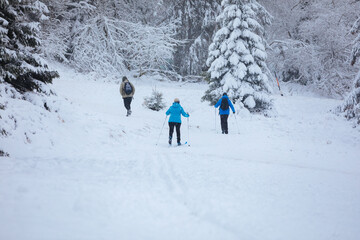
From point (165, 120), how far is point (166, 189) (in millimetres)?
6004

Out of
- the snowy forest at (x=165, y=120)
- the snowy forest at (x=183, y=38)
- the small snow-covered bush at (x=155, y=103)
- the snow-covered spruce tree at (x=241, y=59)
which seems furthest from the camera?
the snowy forest at (x=183, y=38)

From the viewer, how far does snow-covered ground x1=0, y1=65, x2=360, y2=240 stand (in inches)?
108

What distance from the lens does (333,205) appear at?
11.6 ft

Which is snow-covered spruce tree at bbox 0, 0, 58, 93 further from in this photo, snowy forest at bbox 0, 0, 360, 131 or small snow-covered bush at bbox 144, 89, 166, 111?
snowy forest at bbox 0, 0, 360, 131

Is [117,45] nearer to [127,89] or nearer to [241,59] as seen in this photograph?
[127,89]

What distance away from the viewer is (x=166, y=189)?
12.6ft

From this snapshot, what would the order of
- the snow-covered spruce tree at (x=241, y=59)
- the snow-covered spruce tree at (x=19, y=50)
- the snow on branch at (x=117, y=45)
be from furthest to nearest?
the snow on branch at (x=117, y=45), the snow-covered spruce tree at (x=241, y=59), the snow-covered spruce tree at (x=19, y=50)

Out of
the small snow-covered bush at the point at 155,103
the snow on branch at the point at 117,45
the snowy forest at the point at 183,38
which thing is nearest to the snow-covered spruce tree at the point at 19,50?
the small snow-covered bush at the point at 155,103

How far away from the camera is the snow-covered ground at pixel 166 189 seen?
2748mm

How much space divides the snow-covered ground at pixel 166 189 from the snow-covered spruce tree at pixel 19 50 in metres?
1.28

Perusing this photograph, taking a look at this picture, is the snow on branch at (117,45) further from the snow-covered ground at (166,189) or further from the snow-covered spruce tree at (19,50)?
the snow-covered ground at (166,189)

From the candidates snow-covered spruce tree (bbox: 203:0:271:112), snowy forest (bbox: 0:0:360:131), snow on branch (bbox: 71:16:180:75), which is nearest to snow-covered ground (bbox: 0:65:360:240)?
snow-covered spruce tree (bbox: 203:0:271:112)

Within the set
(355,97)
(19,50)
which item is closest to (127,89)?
(19,50)

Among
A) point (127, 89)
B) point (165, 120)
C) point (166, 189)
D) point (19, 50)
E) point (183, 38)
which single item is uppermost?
point (183, 38)
